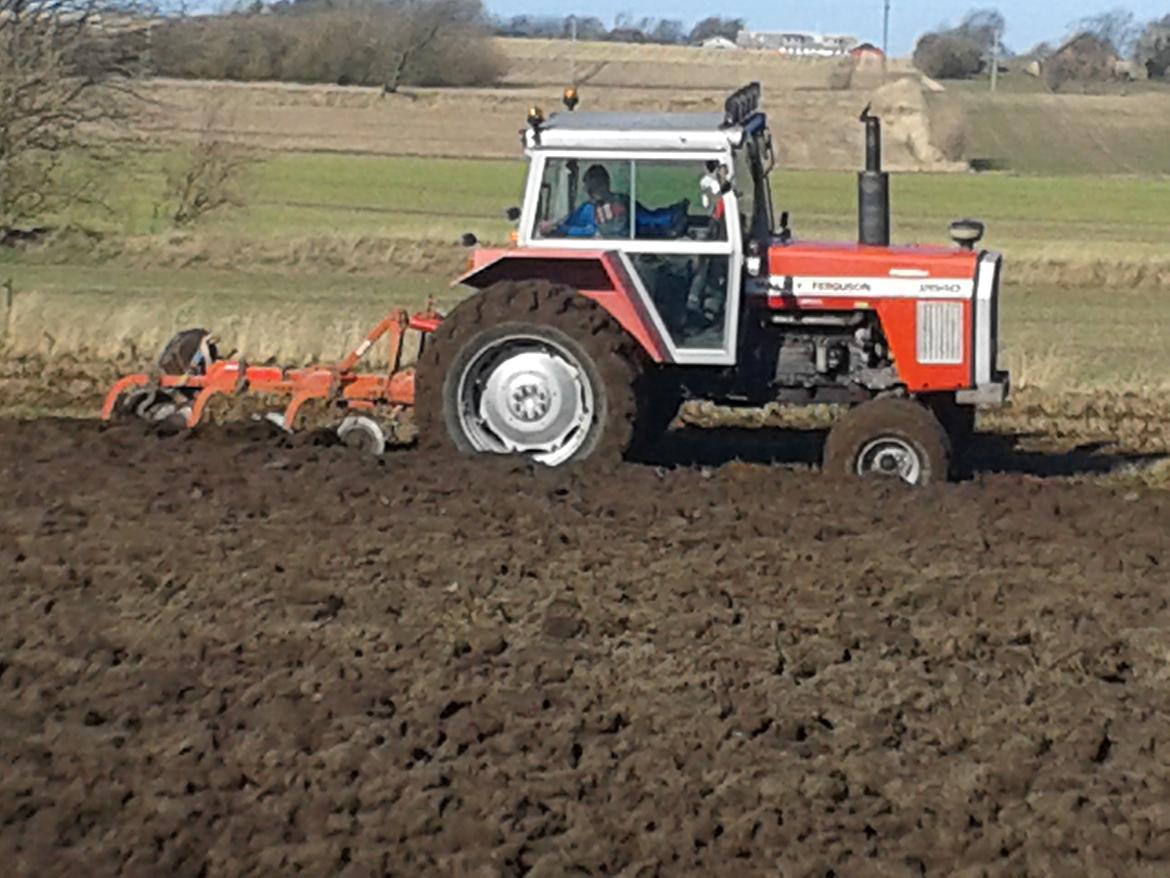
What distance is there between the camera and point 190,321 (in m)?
18.4

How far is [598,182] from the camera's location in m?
10.4

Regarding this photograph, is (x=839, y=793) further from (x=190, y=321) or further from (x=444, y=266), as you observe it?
(x=444, y=266)

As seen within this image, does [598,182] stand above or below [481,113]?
below

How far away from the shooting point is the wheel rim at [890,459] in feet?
34.1

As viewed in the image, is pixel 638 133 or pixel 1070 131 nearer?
pixel 638 133

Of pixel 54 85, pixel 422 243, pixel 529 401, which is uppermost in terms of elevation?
pixel 54 85

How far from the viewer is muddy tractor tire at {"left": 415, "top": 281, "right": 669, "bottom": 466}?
10.3 m

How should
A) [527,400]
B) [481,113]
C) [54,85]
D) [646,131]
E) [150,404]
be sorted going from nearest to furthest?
[646,131]
[527,400]
[150,404]
[54,85]
[481,113]

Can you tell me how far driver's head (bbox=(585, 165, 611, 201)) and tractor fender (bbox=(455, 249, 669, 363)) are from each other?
31 centimetres

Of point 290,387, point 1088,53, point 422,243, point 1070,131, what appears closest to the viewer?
point 290,387

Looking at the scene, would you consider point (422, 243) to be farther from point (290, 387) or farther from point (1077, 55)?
point (1077, 55)

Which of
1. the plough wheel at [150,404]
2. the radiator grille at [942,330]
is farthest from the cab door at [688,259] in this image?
the plough wheel at [150,404]

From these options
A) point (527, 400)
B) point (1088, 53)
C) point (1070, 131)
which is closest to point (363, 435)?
point (527, 400)

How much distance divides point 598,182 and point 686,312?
0.78 metres
